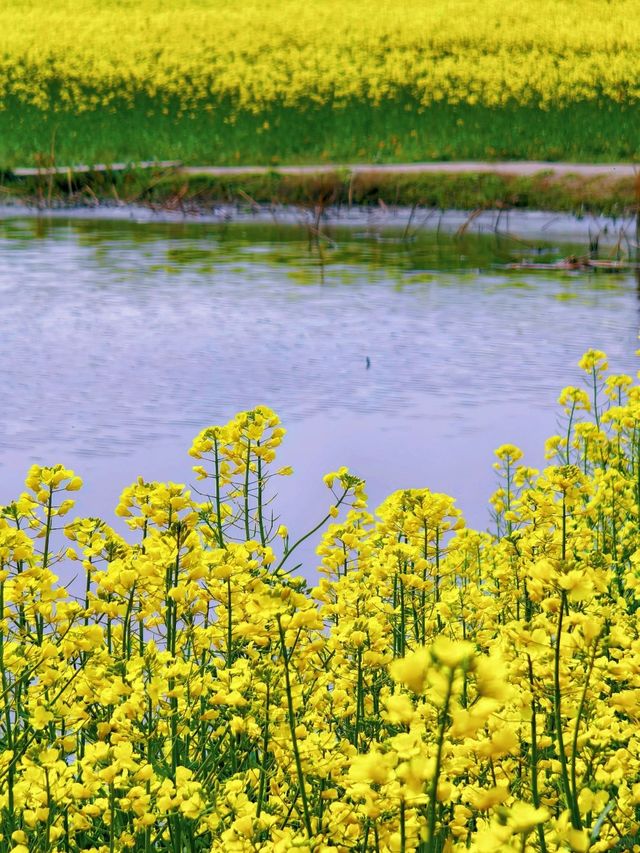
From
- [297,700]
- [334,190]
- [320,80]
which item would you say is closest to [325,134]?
[320,80]

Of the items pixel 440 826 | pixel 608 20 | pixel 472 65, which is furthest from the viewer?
pixel 608 20

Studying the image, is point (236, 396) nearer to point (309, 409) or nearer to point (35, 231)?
point (309, 409)

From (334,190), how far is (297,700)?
13183 millimetres

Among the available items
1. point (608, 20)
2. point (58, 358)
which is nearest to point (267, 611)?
point (58, 358)

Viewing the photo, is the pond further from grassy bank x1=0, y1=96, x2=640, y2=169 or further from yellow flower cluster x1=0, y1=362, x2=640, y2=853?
grassy bank x1=0, y1=96, x2=640, y2=169

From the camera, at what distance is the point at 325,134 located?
19.4m

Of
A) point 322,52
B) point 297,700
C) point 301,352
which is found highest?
point 322,52

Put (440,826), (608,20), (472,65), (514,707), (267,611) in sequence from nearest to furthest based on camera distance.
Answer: (267,611) < (440,826) < (514,707) < (472,65) < (608,20)

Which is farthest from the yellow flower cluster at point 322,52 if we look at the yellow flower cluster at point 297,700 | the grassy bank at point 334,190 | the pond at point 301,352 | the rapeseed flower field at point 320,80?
the yellow flower cluster at point 297,700

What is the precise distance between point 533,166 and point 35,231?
5741mm

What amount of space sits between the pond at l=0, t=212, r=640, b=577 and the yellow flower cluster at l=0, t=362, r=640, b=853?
5.36 ft

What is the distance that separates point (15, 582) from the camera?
2.51 metres

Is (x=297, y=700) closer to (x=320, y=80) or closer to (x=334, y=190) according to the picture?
(x=334, y=190)

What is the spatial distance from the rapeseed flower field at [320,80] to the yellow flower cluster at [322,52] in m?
0.04
